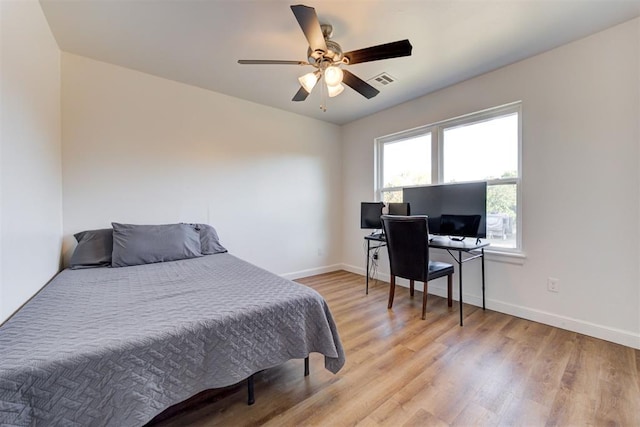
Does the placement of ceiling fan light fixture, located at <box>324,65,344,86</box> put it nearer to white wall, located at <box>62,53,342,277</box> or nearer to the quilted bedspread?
the quilted bedspread

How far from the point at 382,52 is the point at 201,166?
2.33 metres

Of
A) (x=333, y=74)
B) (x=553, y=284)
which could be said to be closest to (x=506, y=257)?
(x=553, y=284)

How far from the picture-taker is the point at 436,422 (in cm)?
132

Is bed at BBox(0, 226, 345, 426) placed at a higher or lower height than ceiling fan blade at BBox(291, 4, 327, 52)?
lower

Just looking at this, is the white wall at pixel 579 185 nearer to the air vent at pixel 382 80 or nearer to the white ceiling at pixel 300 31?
the white ceiling at pixel 300 31

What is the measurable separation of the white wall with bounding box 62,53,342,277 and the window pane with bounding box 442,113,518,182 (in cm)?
187

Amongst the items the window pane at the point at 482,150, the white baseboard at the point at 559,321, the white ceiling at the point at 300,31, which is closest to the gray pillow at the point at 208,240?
the white ceiling at the point at 300,31

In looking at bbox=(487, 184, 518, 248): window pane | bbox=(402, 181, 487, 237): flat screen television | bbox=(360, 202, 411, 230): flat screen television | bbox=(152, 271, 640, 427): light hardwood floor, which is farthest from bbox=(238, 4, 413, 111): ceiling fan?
bbox=(152, 271, 640, 427): light hardwood floor

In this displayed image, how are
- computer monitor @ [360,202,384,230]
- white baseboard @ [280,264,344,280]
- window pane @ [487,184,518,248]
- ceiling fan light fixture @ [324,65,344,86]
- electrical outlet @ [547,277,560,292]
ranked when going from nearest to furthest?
1. ceiling fan light fixture @ [324,65,344,86]
2. electrical outlet @ [547,277,560,292]
3. window pane @ [487,184,518,248]
4. computer monitor @ [360,202,384,230]
5. white baseboard @ [280,264,344,280]

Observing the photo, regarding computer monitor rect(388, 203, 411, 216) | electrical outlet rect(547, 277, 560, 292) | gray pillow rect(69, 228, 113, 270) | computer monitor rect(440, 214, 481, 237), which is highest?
computer monitor rect(388, 203, 411, 216)

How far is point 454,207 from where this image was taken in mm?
2832

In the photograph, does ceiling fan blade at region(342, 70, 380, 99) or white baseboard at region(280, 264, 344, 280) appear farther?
white baseboard at region(280, 264, 344, 280)

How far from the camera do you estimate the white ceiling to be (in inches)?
71.0

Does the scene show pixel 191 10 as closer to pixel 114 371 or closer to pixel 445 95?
pixel 114 371
